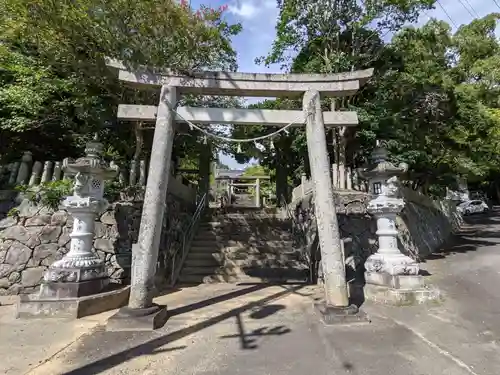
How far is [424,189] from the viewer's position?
15594 millimetres

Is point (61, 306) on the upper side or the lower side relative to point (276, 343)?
upper

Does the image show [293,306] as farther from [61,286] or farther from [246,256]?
[61,286]

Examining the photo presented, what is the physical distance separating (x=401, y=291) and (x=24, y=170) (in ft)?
33.3

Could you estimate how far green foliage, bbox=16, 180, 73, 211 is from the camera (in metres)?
7.79

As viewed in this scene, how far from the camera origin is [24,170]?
333 inches

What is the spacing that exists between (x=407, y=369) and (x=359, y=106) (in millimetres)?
9036

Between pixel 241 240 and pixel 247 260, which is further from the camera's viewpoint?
pixel 241 240

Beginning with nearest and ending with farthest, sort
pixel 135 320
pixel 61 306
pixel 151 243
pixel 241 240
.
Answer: pixel 135 320
pixel 151 243
pixel 61 306
pixel 241 240

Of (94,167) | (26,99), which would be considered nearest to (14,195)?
(26,99)

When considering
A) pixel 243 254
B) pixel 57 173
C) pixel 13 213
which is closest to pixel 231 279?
pixel 243 254

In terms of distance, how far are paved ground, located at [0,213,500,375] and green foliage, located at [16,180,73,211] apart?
3811 millimetres

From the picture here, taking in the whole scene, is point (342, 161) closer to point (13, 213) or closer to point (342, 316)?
point (342, 316)

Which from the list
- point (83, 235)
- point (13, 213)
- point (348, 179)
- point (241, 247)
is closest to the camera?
point (83, 235)

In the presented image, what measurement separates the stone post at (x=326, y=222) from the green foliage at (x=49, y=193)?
21.2 feet
